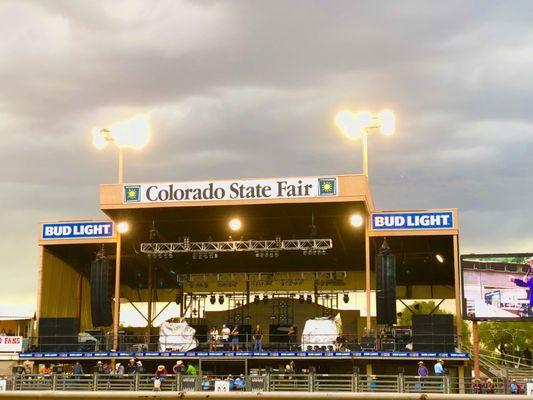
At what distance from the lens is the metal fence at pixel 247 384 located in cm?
3209

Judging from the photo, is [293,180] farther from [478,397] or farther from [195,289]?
[195,289]

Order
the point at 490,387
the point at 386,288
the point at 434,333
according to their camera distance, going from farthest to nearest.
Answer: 1. the point at 386,288
2. the point at 434,333
3. the point at 490,387

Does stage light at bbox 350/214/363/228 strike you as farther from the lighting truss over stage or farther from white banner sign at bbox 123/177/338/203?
white banner sign at bbox 123/177/338/203

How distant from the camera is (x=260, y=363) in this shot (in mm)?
40500

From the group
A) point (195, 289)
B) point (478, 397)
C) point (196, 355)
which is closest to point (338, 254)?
point (195, 289)

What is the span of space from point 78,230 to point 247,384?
1506 cm

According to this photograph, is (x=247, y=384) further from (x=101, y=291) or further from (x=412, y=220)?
(x=412, y=220)

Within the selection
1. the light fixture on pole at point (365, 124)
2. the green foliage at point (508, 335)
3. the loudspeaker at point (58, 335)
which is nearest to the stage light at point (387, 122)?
the light fixture on pole at point (365, 124)

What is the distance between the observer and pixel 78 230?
43.3 metres

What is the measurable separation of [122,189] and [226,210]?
16.6 ft

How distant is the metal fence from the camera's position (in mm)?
32094

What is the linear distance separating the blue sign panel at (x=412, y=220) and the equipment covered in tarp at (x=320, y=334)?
16.9 feet

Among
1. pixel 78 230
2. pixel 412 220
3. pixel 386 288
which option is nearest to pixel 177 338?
pixel 78 230

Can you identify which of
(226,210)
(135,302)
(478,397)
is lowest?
(478,397)
